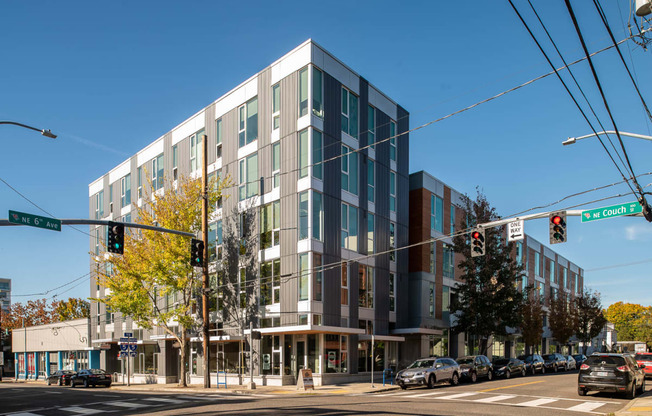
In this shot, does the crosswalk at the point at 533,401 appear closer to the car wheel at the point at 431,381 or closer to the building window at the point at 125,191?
the car wheel at the point at 431,381

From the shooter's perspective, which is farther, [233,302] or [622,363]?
[233,302]

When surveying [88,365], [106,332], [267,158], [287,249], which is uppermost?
[267,158]

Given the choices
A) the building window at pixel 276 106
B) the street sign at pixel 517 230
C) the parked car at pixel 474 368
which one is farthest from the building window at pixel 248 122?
the street sign at pixel 517 230

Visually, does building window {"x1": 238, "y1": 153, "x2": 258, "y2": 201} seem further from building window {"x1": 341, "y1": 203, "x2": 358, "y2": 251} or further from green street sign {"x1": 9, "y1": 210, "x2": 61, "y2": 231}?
green street sign {"x1": 9, "y1": 210, "x2": 61, "y2": 231}

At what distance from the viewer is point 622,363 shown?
22016mm

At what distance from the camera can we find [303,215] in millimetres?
32438

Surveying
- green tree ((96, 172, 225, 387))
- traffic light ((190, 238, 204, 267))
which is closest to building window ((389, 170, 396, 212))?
green tree ((96, 172, 225, 387))

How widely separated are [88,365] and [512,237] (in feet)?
157

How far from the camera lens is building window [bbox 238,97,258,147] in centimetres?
3644

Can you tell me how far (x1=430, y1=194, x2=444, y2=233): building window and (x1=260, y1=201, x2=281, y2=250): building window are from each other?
1472 cm

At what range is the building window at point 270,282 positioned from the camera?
109 ft

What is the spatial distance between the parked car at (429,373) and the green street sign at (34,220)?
708 inches

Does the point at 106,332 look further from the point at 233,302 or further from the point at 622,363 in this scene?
the point at 622,363

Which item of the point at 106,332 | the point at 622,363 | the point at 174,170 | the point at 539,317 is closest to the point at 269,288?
the point at 174,170
